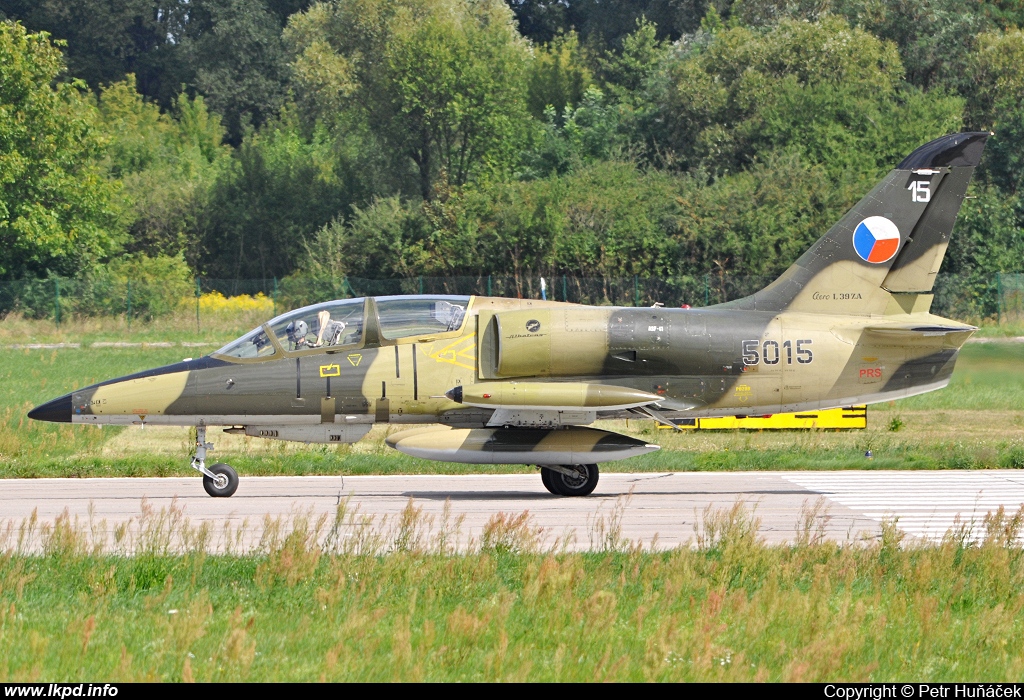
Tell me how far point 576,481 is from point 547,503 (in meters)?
0.86

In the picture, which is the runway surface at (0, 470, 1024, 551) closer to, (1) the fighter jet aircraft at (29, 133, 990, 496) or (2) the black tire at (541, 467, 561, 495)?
(2) the black tire at (541, 467, 561, 495)

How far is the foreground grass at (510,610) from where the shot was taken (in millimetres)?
7191

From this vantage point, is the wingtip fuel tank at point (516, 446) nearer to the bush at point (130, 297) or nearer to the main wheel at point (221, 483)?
the main wheel at point (221, 483)

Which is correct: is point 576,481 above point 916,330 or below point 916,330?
below

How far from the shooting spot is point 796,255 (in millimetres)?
40531

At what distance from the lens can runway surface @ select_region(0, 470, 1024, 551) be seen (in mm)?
12055

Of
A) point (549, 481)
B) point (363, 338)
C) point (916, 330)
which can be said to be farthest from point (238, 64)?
point (916, 330)

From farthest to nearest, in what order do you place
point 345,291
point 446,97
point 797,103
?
point 446,97, point 797,103, point 345,291

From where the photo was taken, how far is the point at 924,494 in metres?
15.0

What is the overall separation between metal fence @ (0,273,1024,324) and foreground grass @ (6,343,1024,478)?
14271 millimetres

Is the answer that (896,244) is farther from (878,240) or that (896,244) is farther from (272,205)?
(272,205)

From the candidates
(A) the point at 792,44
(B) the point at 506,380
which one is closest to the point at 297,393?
(B) the point at 506,380

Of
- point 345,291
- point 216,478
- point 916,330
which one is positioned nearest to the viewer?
point 216,478

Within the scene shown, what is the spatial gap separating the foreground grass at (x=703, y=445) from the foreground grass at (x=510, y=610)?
7170 mm
